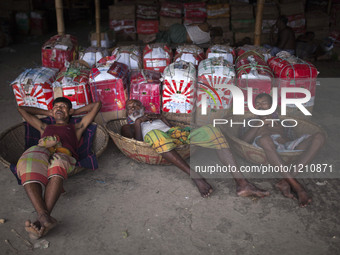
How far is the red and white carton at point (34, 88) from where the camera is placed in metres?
3.21

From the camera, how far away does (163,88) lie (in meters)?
3.22

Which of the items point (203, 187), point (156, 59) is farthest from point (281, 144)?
point (156, 59)

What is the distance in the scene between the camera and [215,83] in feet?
10.5

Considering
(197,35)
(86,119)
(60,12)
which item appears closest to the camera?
(86,119)

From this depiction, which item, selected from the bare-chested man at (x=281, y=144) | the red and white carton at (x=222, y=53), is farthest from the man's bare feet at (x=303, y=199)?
the red and white carton at (x=222, y=53)

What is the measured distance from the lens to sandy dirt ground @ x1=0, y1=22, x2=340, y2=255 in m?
1.99

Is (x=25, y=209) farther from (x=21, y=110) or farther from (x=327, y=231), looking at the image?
(x=327, y=231)

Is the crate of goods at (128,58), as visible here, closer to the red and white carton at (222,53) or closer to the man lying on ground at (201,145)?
the red and white carton at (222,53)

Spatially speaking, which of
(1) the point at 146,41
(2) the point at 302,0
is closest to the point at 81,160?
(1) the point at 146,41

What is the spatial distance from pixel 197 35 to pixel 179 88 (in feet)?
9.91

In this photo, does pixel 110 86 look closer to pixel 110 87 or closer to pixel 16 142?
pixel 110 87

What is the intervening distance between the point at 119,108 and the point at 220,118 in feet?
3.55

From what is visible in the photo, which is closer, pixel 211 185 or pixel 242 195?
pixel 242 195

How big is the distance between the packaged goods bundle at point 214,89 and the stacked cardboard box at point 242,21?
12.0 feet
